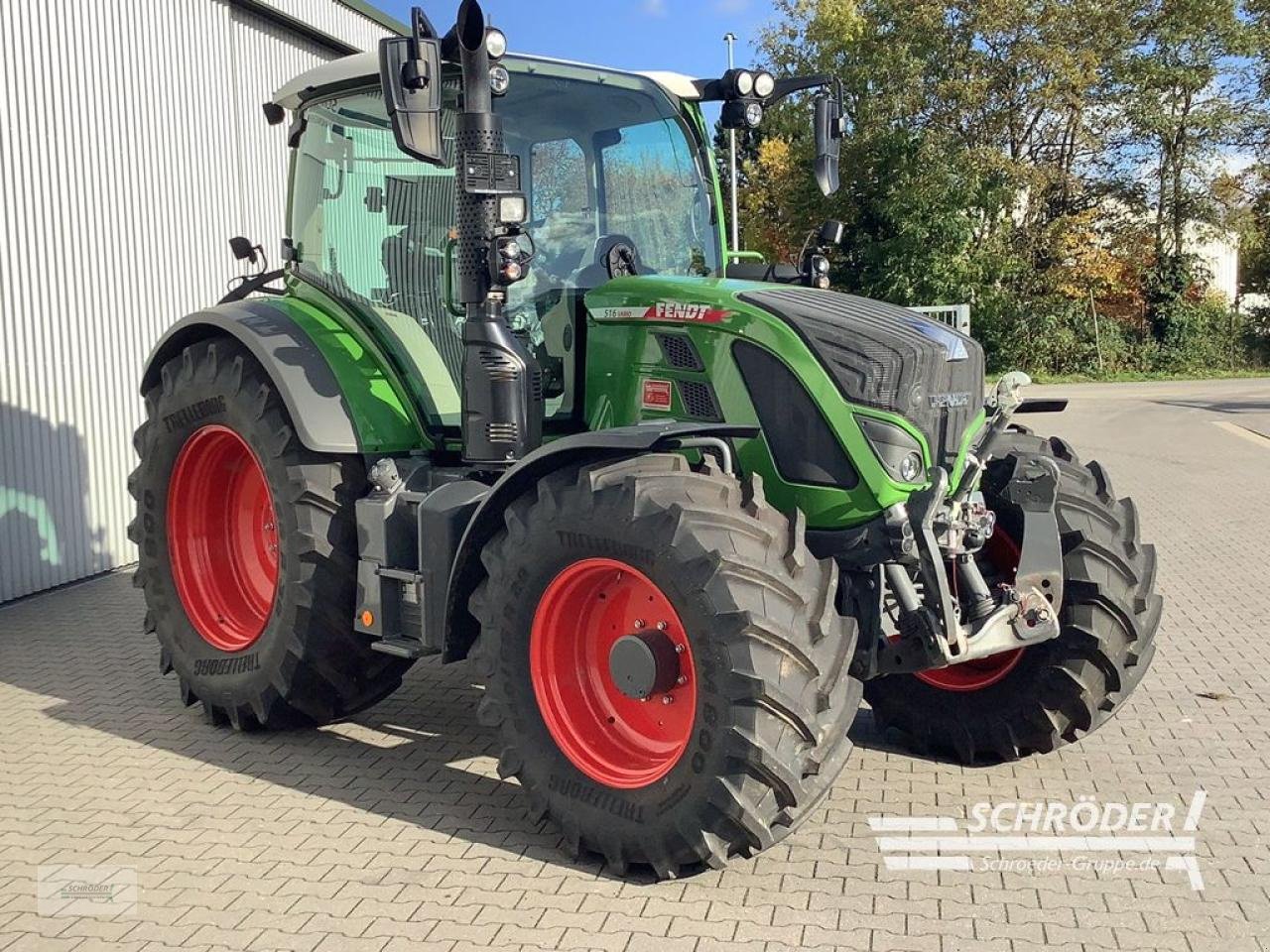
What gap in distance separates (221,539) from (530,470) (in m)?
2.29

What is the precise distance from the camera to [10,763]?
4883 millimetres

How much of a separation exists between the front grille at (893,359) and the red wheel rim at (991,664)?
23.1 inches

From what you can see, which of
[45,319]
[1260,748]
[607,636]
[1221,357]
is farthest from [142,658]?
[1221,357]

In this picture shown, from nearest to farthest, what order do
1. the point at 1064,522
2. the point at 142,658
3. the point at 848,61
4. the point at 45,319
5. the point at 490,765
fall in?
1. the point at 1064,522
2. the point at 490,765
3. the point at 142,658
4. the point at 45,319
5. the point at 848,61

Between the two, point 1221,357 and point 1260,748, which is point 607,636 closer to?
point 1260,748

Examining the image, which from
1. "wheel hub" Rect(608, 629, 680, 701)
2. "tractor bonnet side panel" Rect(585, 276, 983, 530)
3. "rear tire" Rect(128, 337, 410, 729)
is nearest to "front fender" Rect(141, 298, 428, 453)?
"rear tire" Rect(128, 337, 410, 729)

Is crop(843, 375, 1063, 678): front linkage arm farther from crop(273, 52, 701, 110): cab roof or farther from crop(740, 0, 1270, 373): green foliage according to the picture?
crop(740, 0, 1270, 373): green foliage

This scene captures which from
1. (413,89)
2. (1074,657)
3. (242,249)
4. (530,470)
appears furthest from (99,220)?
(1074,657)

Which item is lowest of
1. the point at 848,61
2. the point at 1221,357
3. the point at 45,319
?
the point at 1221,357

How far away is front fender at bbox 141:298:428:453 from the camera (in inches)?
183

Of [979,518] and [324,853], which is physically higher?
[979,518]

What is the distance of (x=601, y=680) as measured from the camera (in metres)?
3.99

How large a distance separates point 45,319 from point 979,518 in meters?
6.47

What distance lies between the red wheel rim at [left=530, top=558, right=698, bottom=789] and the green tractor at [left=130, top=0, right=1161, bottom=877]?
13 millimetres
